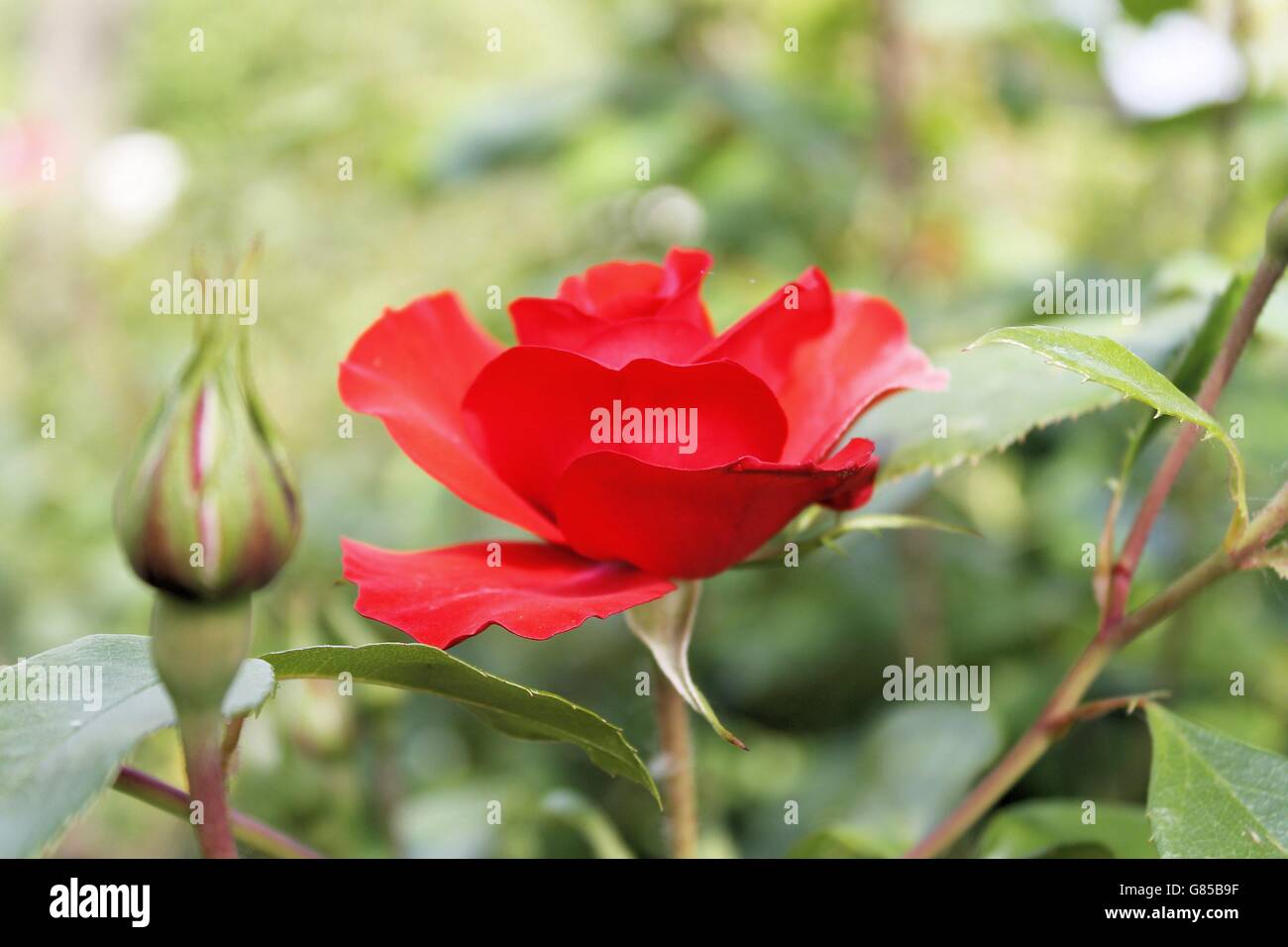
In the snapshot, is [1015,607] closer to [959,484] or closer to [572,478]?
[959,484]

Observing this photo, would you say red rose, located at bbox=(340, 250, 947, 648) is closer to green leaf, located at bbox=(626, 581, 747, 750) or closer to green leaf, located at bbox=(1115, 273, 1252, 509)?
green leaf, located at bbox=(626, 581, 747, 750)

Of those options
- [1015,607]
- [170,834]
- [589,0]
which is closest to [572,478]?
[1015,607]

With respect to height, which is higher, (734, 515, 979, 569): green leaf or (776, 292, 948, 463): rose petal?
(776, 292, 948, 463): rose petal

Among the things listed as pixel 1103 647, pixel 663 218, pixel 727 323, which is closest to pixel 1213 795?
pixel 1103 647

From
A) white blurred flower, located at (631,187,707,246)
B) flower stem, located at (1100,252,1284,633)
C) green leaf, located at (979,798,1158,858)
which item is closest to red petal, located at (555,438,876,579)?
flower stem, located at (1100,252,1284,633)

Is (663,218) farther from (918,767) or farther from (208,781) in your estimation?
(208,781)
